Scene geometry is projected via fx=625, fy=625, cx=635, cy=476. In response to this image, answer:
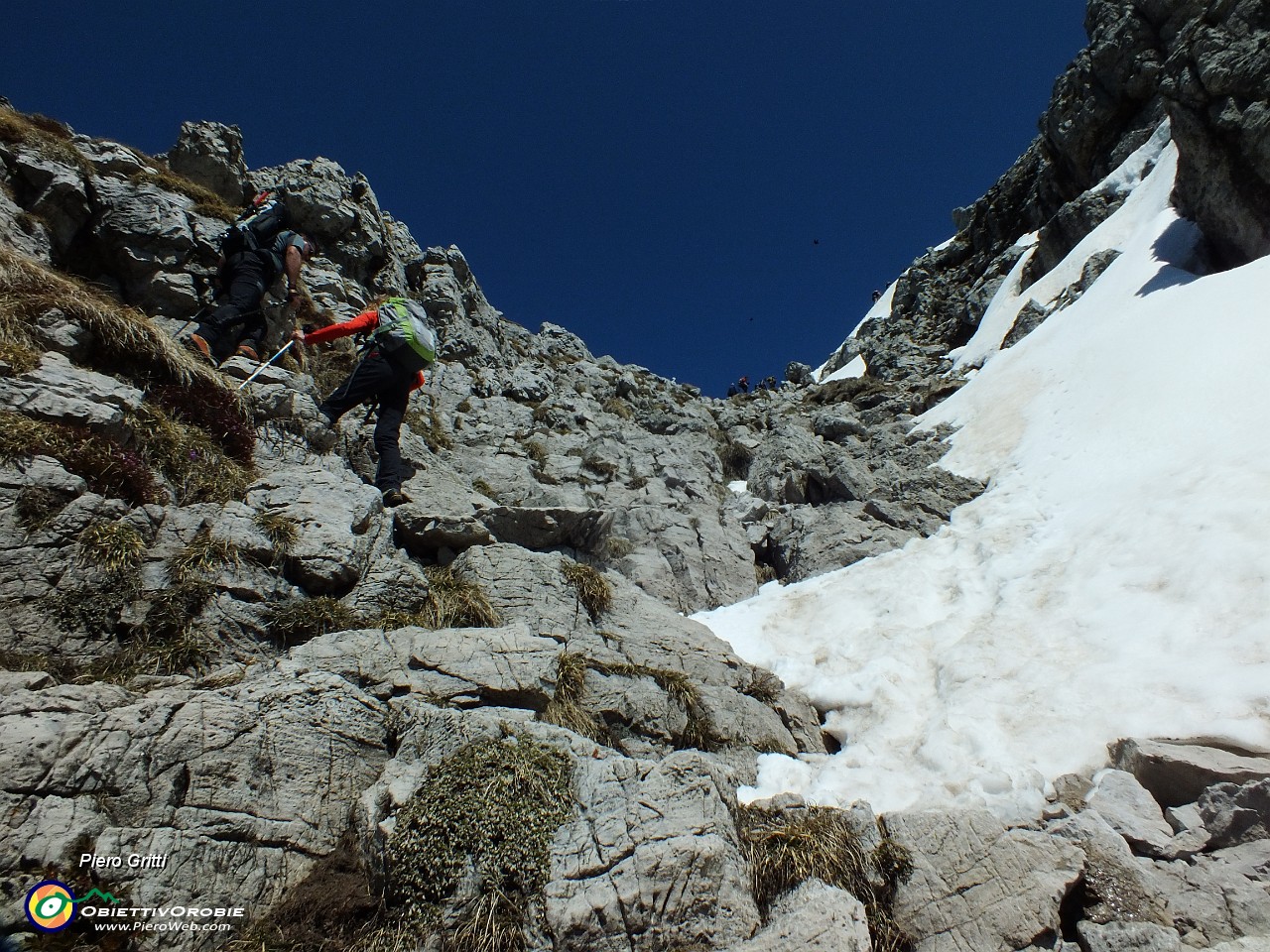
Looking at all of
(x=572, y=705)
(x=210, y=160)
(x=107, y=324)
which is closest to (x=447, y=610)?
(x=572, y=705)

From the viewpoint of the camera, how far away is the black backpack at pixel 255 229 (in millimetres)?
11344

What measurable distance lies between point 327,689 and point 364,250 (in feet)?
66.2

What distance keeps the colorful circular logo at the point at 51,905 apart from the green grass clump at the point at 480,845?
68.4 inches

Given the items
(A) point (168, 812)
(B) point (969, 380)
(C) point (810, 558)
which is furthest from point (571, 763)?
(B) point (969, 380)

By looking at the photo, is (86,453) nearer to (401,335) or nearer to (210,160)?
(401,335)

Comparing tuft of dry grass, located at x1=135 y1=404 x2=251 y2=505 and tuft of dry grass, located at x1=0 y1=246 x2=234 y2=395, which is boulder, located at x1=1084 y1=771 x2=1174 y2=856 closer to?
tuft of dry grass, located at x1=135 y1=404 x2=251 y2=505

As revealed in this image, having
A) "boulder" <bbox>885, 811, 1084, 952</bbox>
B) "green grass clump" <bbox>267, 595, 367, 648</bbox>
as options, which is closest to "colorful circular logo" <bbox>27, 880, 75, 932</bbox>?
"green grass clump" <bbox>267, 595, 367, 648</bbox>

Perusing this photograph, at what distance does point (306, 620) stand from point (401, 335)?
518 centimetres

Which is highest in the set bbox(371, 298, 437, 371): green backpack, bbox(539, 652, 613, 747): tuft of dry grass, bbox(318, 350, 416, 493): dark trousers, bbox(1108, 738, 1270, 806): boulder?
bbox(371, 298, 437, 371): green backpack

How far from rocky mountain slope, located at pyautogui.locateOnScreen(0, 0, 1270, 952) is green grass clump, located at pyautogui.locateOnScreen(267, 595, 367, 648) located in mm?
44

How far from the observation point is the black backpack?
11.3m

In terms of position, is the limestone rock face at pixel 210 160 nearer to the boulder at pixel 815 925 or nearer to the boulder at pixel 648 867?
the boulder at pixel 648 867

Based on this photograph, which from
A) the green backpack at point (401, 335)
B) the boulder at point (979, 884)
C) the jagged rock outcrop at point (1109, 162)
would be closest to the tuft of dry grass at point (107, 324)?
the green backpack at point (401, 335)

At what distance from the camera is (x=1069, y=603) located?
9.16 meters
